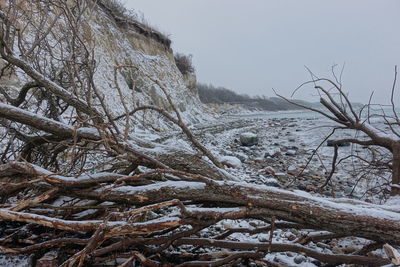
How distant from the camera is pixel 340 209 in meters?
1.33

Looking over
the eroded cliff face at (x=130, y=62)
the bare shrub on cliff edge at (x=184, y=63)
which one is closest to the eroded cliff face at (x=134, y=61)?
the eroded cliff face at (x=130, y=62)

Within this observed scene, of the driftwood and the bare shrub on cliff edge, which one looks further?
the bare shrub on cliff edge

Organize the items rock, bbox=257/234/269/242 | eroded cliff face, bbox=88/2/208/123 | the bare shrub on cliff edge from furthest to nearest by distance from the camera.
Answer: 1. the bare shrub on cliff edge
2. eroded cliff face, bbox=88/2/208/123
3. rock, bbox=257/234/269/242

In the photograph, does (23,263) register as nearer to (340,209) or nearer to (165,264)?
(165,264)

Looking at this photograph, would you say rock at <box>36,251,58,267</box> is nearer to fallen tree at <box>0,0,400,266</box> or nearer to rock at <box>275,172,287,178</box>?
fallen tree at <box>0,0,400,266</box>

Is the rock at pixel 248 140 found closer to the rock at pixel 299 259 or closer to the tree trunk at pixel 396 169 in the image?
the tree trunk at pixel 396 169

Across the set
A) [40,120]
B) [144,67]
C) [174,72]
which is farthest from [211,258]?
[174,72]

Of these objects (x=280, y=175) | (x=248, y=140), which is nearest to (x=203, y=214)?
(x=280, y=175)

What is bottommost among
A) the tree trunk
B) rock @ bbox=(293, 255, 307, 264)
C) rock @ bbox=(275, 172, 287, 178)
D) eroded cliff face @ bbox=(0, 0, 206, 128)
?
rock @ bbox=(275, 172, 287, 178)

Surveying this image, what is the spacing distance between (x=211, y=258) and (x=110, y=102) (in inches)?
388

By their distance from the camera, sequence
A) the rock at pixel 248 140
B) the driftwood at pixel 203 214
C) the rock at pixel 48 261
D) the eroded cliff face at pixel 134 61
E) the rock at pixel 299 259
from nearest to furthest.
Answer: the driftwood at pixel 203 214, the rock at pixel 48 261, the rock at pixel 299 259, the rock at pixel 248 140, the eroded cliff face at pixel 134 61

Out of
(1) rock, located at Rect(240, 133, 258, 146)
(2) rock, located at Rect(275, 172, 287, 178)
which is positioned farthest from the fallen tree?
(1) rock, located at Rect(240, 133, 258, 146)

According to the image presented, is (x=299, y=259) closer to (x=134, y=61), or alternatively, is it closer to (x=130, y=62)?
(x=130, y=62)

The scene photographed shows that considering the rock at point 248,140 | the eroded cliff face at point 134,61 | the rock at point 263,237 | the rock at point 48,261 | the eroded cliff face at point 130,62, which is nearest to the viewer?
the rock at point 48,261
